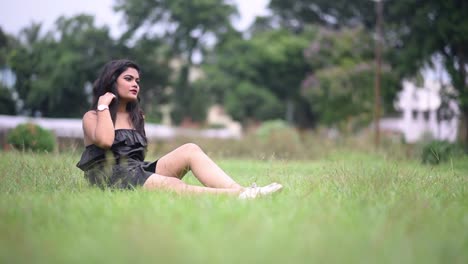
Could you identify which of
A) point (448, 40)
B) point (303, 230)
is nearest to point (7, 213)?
point (303, 230)

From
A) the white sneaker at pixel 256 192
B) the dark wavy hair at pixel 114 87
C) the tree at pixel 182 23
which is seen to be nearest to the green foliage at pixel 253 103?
the tree at pixel 182 23

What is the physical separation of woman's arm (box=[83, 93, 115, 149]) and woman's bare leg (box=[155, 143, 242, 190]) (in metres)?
0.52

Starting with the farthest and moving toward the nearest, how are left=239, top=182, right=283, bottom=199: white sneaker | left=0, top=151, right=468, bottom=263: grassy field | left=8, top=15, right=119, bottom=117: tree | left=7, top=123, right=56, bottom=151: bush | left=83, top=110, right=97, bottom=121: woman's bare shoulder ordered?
left=8, top=15, right=119, bottom=117: tree → left=7, top=123, right=56, bottom=151: bush → left=83, top=110, right=97, bottom=121: woman's bare shoulder → left=239, top=182, right=283, bottom=199: white sneaker → left=0, top=151, right=468, bottom=263: grassy field

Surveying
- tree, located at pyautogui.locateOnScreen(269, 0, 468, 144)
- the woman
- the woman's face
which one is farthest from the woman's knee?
tree, located at pyautogui.locateOnScreen(269, 0, 468, 144)

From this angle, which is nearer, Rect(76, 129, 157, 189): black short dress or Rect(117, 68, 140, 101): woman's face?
Rect(76, 129, 157, 189): black short dress

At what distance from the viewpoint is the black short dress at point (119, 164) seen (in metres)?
4.32

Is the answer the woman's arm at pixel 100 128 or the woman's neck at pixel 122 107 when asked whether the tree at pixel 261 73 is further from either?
the woman's arm at pixel 100 128

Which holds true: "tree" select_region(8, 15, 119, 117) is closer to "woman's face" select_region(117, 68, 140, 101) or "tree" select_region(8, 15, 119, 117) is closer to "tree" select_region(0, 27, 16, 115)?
"tree" select_region(0, 27, 16, 115)

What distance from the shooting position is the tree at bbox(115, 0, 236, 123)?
34938mm

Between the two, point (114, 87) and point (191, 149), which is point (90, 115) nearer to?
point (114, 87)

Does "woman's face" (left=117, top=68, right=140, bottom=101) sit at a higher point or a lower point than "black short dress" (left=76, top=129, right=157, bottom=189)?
higher

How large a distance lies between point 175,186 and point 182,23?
32.7 m

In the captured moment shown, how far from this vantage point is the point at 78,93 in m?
31.9

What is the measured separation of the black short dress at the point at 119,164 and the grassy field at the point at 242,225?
206mm
